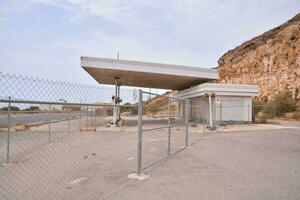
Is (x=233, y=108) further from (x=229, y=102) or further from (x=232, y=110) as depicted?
(x=229, y=102)

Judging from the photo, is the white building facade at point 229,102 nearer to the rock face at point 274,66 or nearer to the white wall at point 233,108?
the white wall at point 233,108

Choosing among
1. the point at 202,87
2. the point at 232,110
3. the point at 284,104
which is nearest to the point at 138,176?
the point at 202,87

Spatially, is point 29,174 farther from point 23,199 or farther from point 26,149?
point 26,149

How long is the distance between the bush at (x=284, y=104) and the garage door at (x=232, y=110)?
10880 mm

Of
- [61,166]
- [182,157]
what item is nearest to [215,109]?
[182,157]

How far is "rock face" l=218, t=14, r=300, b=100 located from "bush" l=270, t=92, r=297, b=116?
199 centimetres

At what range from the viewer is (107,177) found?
7.50 meters

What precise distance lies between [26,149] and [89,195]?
272 inches

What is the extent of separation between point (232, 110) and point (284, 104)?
39.8 ft

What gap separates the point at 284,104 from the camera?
38500 mm

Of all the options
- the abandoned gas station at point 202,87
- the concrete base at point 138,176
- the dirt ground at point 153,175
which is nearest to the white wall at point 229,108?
the abandoned gas station at point 202,87

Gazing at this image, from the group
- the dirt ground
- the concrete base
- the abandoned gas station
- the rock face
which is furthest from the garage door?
the concrete base

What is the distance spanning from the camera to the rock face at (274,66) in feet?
141

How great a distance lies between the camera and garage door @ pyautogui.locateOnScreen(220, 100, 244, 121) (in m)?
29.8
